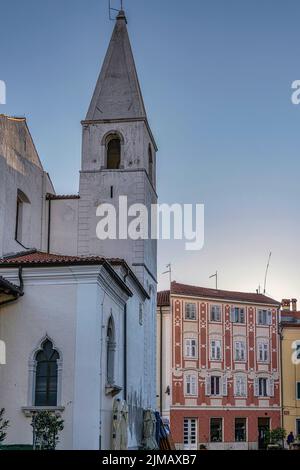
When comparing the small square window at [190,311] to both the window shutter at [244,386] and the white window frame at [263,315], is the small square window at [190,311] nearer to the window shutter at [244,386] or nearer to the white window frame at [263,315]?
the white window frame at [263,315]

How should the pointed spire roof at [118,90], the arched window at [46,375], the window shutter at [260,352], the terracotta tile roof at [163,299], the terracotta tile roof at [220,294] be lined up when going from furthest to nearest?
the window shutter at [260,352], the terracotta tile roof at [220,294], the terracotta tile roof at [163,299], the pointed spire roof at [118,90], the arched window at [46,375]

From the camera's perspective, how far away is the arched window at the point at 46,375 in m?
22.4

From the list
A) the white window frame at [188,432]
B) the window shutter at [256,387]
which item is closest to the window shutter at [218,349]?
the window shutter at [256,387]

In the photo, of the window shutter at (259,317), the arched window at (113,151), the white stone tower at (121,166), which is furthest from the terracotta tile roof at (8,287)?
the window shutter at (259,317)

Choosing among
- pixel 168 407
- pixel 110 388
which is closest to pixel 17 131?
pixel 110 388

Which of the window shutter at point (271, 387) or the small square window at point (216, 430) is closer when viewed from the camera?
the small square window at point (216, 430)

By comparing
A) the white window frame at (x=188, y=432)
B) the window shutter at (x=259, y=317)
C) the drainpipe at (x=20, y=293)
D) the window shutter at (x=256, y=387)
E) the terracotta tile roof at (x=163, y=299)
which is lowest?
the white window frame at (x=188, y=432)

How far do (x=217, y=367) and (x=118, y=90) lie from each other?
27567mm

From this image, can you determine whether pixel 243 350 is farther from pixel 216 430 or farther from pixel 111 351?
pixel 111 351

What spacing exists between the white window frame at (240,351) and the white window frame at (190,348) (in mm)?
3840

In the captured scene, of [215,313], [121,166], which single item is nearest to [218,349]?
[215,313]

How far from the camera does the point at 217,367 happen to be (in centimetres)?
5844

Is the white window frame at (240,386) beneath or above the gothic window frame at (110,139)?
beneath

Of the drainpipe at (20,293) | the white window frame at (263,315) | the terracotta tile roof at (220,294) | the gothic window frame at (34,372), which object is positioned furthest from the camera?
the white window frame at (263,315)
